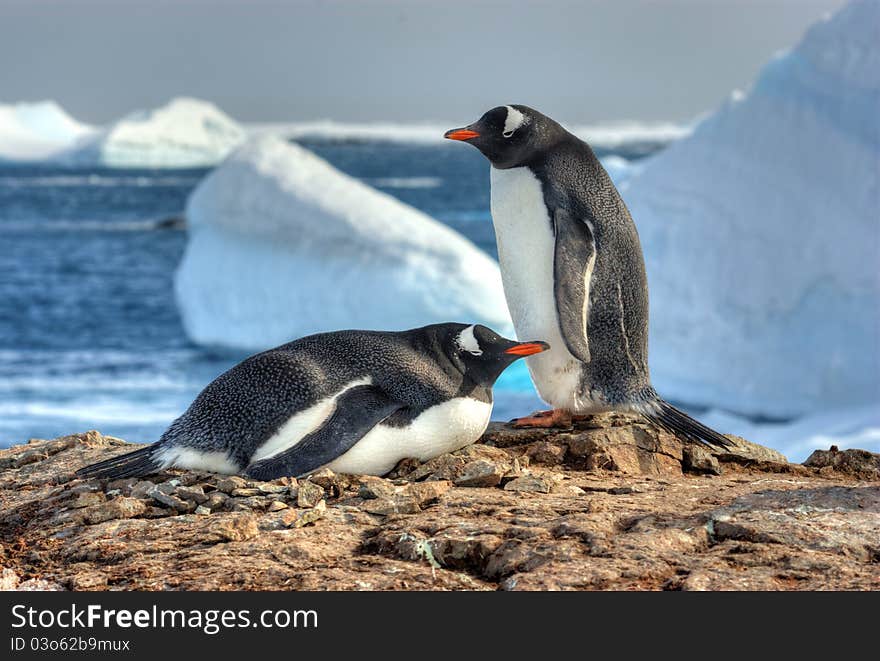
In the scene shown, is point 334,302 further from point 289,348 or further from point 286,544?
point 286,544

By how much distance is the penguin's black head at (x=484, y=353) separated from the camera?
3395 mm

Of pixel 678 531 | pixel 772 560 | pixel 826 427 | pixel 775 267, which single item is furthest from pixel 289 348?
pixel 775 267

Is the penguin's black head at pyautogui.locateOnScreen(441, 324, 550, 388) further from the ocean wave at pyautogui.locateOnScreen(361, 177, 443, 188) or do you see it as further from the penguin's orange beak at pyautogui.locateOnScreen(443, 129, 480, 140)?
the ocean wave at pyautogui.locateOnScreen(361, 177, 443, 188)

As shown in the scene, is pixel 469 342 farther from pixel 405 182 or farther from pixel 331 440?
pixel 405 182

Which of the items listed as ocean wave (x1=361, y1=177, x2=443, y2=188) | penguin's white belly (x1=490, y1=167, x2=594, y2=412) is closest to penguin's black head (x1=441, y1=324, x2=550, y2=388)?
penguin's white belly (x1=490, y1=167, x2=594, y2=412)

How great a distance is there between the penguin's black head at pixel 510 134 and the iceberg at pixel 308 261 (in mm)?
8360

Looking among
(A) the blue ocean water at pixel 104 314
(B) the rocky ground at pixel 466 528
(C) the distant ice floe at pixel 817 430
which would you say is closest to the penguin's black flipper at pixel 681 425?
(B) the rocky ground at pixel 466 528

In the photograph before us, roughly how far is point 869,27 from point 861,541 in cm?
943

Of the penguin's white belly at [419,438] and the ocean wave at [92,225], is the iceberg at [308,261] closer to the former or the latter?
the penguin's white belly at [419,438]

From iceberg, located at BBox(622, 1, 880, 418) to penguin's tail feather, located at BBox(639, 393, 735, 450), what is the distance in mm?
6892

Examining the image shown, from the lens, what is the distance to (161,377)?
550 inches

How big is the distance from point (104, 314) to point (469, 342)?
57.3 ft

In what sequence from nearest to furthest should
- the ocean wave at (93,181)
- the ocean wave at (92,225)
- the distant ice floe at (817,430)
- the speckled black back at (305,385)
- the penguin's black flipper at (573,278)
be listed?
the speckled black back at (305,385), the penguin's black flipper at (573,278), the distant ice floe at (817,430), the ocean wave at (92,225), the ocean wave at (93,181)

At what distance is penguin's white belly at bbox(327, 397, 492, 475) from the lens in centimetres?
320
